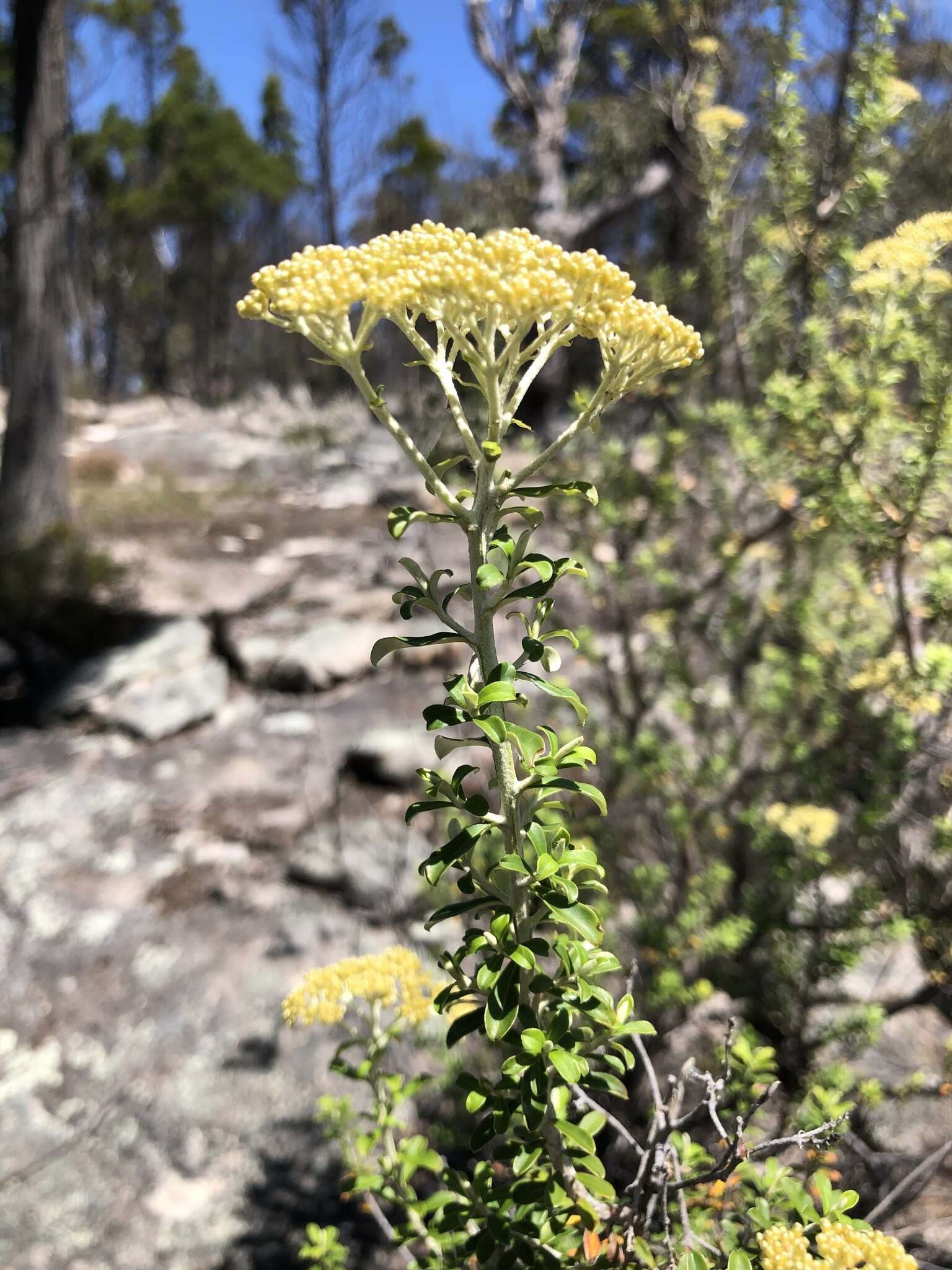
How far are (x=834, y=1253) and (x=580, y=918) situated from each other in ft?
1.48

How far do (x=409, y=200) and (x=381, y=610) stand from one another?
14239 mm

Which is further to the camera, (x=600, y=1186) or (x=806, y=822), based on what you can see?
(x=806, y=822)

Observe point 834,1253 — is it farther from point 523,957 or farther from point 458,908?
point 458,908

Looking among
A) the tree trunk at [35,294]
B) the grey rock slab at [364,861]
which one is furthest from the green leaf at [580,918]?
the tree trunk at [35,294]

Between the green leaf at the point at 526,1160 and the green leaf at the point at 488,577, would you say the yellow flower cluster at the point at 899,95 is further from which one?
the green leaf at the point at 526,1160

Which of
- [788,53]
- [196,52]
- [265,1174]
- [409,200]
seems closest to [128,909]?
[265,1174]

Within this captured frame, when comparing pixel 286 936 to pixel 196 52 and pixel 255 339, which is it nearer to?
pixel 196 52

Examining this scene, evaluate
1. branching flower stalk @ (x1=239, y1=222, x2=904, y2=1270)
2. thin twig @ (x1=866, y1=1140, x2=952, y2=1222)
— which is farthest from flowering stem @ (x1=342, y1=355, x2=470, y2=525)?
thin twig @ (x1=866, y1=1140, x2=952, y2=1222)

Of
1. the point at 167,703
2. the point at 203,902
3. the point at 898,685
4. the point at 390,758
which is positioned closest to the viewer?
the point at 898,685

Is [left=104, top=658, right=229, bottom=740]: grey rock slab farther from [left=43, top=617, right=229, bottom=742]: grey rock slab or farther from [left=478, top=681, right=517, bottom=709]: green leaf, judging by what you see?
[left=478, top=681, right=517, bottom=709]: green leaf

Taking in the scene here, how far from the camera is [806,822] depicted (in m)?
2.24

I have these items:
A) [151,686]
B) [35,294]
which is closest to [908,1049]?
[151,686]

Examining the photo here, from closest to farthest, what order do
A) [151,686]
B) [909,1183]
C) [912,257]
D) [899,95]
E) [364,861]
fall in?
[909,1183], [912,257], [899,95], [364,861], [151,686]

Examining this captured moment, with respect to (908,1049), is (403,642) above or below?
above
